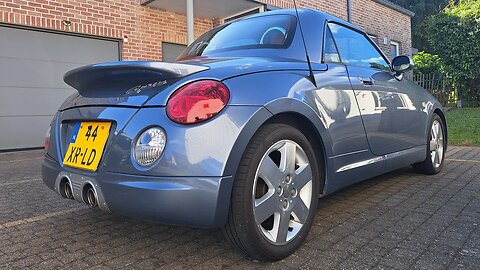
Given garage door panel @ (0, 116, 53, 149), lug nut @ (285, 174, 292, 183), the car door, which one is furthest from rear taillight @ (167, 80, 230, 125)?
garage door panel @ (0, 116, 53, 149)

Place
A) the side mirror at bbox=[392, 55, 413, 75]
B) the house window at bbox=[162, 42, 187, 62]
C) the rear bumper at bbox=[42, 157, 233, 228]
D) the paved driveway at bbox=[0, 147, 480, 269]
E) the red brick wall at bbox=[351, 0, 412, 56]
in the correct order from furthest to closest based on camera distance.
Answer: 1. the red brick wall at bbox=[351, 0, 412, 56]
2. the house window at bbox=[162, 42, 187, 62]
3. the side mirror at bbox=[392, 55, 413, 75]
4. the paved driveway at bbox=[0, 147, 480, 269]
5. the rear bumper at bbox=[42, 157, 233, 228]

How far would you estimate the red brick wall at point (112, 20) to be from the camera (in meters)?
6.76

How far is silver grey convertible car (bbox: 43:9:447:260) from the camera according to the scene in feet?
6.04

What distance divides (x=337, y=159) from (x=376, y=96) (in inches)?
34.9

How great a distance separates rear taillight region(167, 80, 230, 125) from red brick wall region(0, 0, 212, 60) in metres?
6.15

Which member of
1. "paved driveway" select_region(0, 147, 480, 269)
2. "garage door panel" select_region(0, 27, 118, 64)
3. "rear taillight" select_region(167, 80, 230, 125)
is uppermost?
"garage door panel" select_region(0, 27, 118, 64)

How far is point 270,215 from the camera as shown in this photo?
2084 millimetres

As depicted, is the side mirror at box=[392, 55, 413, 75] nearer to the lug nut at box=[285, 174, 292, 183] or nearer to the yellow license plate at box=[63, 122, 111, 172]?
the lug nut at box=[285, 174, 292, 183]

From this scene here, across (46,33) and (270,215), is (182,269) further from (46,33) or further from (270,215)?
(46,33)

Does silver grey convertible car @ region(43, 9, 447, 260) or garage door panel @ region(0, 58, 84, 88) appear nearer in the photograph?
silver grey convertible car @ region(43, 9, 447, 260)

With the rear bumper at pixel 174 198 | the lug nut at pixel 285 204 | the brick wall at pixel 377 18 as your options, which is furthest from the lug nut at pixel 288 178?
the brick wall at pixel 377 18

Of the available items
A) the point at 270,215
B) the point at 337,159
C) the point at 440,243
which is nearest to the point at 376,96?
the point at 337,159

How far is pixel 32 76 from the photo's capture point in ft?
23.7

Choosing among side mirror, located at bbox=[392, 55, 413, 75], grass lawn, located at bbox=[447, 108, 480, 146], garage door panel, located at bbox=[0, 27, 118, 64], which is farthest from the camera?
grass lawn, located at bbox=[447, 108, 480, 146]
